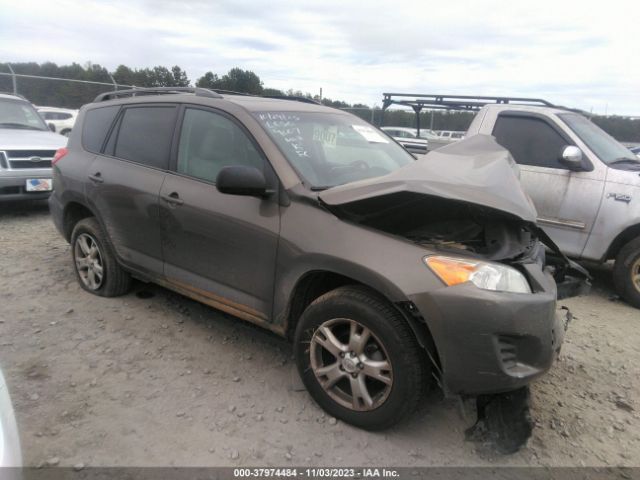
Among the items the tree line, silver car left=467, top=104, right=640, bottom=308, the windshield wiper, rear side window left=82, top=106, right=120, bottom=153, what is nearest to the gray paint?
rear side window left=82, top=106, right=120, bottom=153

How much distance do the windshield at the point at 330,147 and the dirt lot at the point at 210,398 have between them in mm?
1360

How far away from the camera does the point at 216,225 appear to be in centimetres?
306

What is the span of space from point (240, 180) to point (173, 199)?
33.7 inches

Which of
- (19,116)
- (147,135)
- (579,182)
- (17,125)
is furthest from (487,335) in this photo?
(19,116)

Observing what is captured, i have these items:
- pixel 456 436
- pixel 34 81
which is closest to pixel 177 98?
pixel 456 436

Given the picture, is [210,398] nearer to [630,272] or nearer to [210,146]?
[210,146]

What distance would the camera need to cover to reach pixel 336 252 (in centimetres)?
253

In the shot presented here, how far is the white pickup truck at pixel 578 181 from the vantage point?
15.1ft

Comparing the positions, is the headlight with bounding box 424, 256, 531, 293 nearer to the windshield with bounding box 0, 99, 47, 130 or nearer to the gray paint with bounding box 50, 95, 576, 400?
the gray paint with bounding box 50, 95, 576, 400

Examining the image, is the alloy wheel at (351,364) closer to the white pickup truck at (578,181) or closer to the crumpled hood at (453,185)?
the crumpled hood at (453,185)

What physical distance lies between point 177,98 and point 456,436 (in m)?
3.00

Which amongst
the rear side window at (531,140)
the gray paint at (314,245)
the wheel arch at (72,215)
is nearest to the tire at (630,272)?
the rear side window at (531,140)

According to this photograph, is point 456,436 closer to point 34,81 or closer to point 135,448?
point 135,448

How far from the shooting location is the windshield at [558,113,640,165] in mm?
4899
